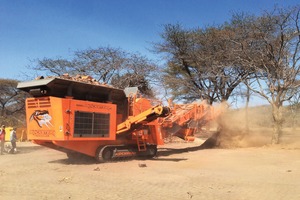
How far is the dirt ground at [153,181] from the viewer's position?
26.2 feet

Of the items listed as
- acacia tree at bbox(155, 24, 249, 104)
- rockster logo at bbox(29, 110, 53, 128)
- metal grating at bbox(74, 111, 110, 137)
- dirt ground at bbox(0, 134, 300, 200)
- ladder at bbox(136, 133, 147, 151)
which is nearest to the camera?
dirt ground at bbox(0, 134, 300, 200)

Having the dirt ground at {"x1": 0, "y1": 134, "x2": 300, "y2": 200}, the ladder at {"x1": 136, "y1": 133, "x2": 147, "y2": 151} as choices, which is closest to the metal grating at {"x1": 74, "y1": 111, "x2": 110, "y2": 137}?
the dirt ground at {"x1": 0, "y1": 134, "x2": 300, "y2": 200}

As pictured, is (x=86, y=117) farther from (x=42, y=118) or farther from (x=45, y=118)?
(x=42, y=118)

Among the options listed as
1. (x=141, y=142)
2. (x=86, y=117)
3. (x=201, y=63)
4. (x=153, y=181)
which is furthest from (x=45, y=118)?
(x=201, y=63)

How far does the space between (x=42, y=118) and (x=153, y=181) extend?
5340 mm

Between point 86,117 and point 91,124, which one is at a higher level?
point 86,117

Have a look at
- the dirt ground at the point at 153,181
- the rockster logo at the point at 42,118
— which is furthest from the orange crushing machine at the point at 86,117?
the dirt ground at the point at 153,181

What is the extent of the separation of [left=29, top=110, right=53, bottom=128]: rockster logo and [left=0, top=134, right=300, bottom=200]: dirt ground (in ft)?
4.96

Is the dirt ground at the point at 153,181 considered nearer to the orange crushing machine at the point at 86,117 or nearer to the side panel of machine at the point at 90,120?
the orange crushing machine at the point at 86,117

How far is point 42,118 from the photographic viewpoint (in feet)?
42.8

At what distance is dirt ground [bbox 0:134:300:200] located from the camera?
7.99 metres

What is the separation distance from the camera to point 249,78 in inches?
996

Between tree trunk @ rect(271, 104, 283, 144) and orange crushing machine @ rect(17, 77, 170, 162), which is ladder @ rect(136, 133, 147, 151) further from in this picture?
tree trunk @ rect(271, 104, 283, 144)

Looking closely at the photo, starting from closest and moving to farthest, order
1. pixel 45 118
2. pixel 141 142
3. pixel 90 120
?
pixel 45 118, pixel 90 120, pixel 141 142
